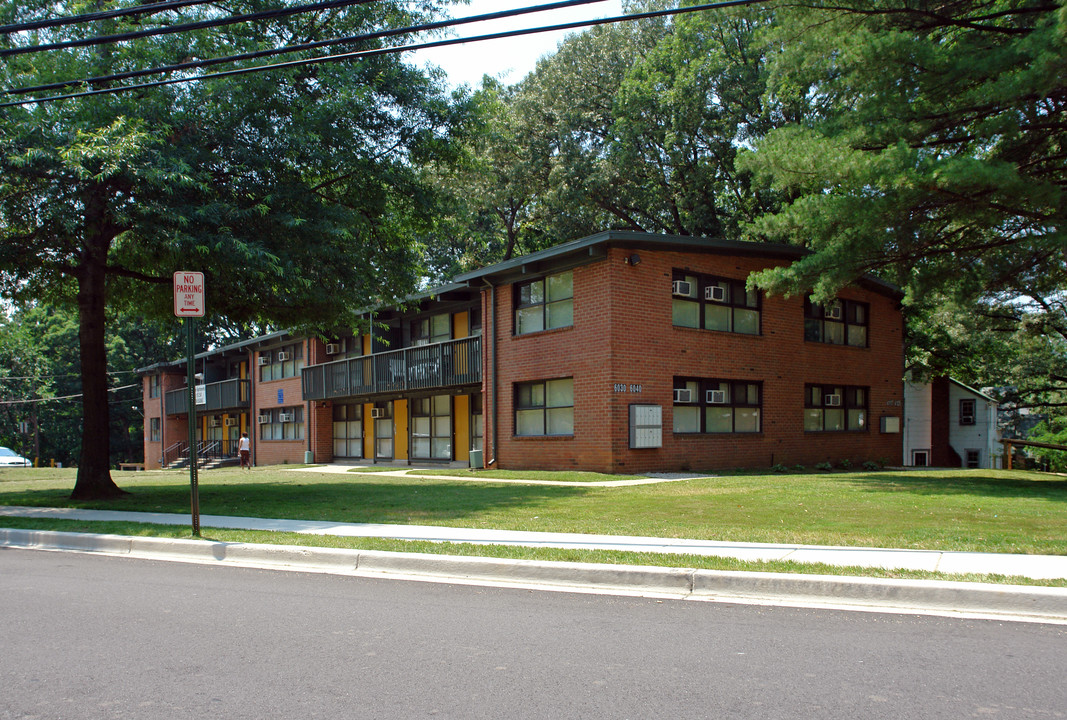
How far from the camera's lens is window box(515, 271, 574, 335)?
834 inches

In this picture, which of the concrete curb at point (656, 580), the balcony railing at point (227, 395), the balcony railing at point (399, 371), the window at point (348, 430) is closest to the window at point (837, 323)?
the balcony railing at point (399, 371)

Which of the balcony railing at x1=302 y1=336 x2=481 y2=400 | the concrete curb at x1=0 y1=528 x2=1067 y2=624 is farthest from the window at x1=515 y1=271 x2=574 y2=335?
the concrete curb at x1=0 y1=528 x2=1067 y2=624

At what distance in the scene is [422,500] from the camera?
1445 centimetres

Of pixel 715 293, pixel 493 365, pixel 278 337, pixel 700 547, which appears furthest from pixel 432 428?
pixel 700 547

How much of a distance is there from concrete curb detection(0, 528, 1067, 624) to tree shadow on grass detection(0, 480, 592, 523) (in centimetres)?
238

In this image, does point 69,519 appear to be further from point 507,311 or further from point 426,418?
point 426,418

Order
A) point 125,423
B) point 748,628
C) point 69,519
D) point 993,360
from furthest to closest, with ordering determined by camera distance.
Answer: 1. point 125,423
2. point 993,360
3. point 69,519
4. point 748,628

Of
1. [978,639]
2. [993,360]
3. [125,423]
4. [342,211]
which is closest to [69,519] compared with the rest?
[342,211]

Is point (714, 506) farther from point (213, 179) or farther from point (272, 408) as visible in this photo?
point (272, 408)

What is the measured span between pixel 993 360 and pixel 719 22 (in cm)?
1726

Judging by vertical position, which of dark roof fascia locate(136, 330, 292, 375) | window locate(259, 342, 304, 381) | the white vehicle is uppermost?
dark roof fascia locate(136, 330, 292, 375)

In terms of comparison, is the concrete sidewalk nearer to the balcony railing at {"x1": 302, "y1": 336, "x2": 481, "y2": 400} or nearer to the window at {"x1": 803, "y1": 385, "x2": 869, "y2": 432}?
the balcony railing at {"x1": 302, "y1": 336, "x2": 481, "y2": 400}

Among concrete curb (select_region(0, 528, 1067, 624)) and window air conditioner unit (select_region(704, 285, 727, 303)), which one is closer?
concrete curb (select_region(0, 528, 1067, 624))

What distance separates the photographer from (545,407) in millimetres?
21812
